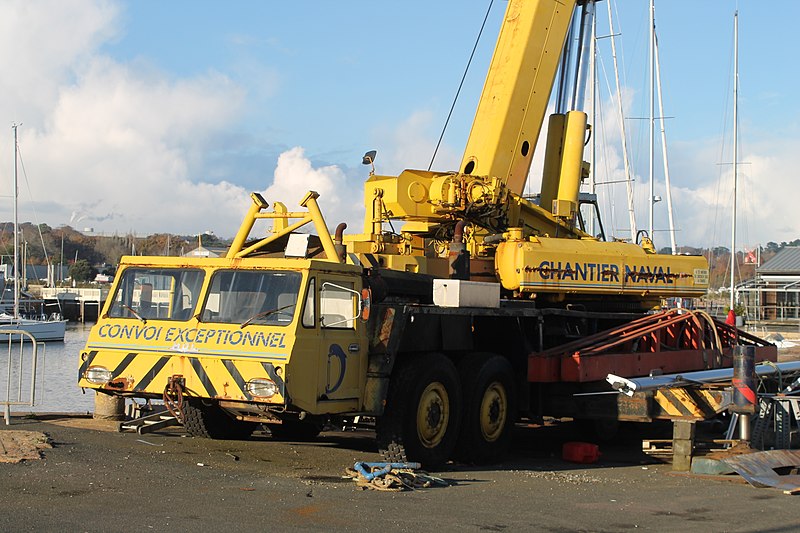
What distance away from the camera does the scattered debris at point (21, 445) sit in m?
9.99

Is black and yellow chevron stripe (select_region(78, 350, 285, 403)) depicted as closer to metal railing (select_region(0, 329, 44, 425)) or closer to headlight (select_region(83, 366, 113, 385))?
headlight (select_region(83, 366, 113, 385))

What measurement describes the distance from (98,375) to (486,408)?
4.29 meters

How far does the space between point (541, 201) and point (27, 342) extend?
48.8 m

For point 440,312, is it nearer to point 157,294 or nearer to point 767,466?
point 157,294

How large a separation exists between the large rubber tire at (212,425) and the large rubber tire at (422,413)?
7.78ft

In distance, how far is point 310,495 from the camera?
888 centimetres

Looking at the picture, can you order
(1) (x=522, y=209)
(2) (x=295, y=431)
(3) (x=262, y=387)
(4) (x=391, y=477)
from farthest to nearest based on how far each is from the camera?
(1) (x=522, y=209) → (2) (x=295, y=431) → (3) (x=262, y=387) → (4) (x=391, y=477)

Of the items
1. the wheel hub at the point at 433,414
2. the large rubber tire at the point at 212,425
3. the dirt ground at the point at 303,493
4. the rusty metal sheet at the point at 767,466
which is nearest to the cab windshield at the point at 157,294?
the dirt ground at the point at 303,493

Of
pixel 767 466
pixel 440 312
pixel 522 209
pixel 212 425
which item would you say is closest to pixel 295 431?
pixel 212 425

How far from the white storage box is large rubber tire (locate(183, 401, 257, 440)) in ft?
9.36

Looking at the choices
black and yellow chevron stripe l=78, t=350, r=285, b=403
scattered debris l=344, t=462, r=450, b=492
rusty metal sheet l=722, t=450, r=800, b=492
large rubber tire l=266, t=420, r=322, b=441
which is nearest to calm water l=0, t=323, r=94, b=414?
large rubber tire l=266, t=420, r=322, b=441

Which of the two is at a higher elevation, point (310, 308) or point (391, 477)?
point (310, 308)

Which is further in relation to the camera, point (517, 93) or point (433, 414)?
point (517, 93)

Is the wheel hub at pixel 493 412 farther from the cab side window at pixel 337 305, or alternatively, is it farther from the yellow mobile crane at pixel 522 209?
the cab side window at pixel 337 305
